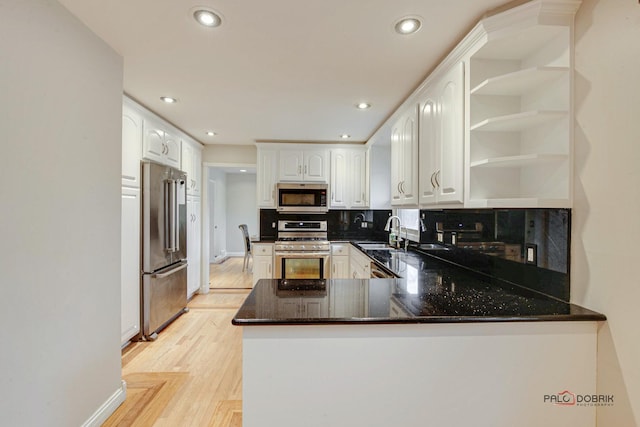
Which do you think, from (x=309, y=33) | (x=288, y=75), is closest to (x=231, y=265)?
(x=288, y=75)

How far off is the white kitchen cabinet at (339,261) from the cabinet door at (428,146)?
2011 millimetres

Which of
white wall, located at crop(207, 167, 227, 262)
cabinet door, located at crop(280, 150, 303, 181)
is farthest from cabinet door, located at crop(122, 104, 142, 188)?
white wall, located at crop(207, 167, 227, 262)

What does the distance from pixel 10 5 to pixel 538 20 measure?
2.31 meters

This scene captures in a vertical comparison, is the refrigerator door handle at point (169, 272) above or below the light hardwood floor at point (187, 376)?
above

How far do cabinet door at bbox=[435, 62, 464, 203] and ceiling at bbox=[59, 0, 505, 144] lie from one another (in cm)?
23

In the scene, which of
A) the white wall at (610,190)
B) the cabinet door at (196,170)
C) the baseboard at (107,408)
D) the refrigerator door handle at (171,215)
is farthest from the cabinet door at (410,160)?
the cabinet door at (196,170)

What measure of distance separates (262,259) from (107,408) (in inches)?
94.7

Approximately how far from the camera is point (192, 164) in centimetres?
401

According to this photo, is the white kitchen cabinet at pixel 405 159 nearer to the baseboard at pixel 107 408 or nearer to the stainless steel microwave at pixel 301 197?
the stainless steel microwave at pixel 301 197

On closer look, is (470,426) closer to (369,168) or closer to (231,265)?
(369,168)

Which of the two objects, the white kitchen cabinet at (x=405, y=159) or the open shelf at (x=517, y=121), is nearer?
the open shelf at (x=517, y=121)

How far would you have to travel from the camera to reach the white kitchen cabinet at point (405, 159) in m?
2.29

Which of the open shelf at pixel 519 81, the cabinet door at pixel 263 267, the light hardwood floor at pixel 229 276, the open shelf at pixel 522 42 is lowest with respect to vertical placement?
the light hardwood floor at pixel 229 276

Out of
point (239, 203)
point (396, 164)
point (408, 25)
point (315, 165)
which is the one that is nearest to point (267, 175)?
point (315, 165)
